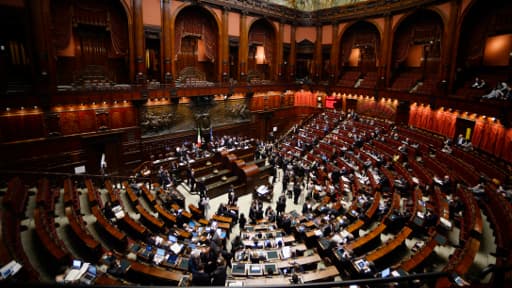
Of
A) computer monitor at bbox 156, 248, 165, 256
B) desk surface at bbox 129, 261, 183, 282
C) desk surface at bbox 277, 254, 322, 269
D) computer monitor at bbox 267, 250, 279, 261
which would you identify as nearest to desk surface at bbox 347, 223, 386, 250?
desk surface at bbox 277, 254, 322, 269

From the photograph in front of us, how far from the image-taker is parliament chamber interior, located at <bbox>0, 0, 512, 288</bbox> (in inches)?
273

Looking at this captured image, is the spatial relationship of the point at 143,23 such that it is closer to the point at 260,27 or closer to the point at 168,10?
the point at 168,10

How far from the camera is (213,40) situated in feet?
62.5

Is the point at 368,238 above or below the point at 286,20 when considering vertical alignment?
below

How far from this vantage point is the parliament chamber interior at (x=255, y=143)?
273 inches

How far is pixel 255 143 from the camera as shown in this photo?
18.6 metres

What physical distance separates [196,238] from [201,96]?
1111cm

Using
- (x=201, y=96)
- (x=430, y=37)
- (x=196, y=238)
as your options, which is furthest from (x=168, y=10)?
(x=430, y=37)

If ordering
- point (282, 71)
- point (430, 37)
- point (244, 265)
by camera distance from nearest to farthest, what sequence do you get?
point (244, 265), point (430, 37), point (282, 71)

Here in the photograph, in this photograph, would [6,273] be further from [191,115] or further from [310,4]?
[310,4]

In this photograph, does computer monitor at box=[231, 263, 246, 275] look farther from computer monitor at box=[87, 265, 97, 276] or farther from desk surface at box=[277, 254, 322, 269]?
computer monitor at box=[87, 265, 97, 276]

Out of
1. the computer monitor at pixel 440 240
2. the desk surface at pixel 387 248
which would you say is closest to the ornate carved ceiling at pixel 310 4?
A: the desk surface at pixel 387 248

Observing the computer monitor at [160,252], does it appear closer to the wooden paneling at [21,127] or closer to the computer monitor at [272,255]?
the computer monitor at [272,255]

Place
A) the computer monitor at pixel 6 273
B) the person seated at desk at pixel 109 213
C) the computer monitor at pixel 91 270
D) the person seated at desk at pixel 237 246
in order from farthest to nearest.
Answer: the person seated at desk at pixel 109 213 < the person seated at desk at pixel 237 246 < the computer monitor at pixel 91 270 < the computer monitor at pixel 6 273
